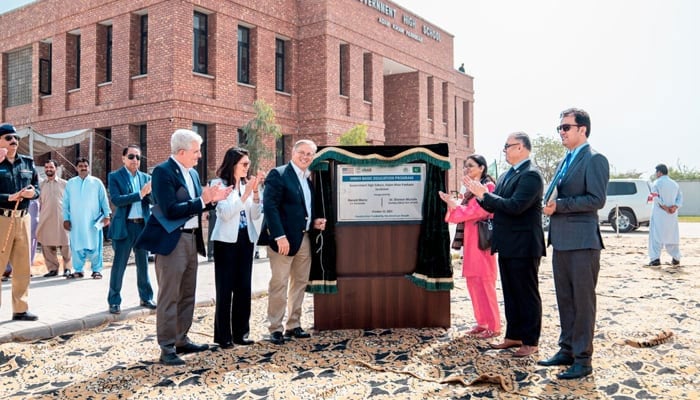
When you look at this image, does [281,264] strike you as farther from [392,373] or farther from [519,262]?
[519,262]

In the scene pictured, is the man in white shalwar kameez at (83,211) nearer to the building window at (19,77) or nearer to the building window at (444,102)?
the building window at (19,77)

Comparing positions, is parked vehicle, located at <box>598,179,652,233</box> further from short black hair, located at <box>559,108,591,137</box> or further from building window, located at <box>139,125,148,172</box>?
short black hair, located at <box>559,108,591,137</box>

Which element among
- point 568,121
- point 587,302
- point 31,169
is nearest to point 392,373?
point 587,302

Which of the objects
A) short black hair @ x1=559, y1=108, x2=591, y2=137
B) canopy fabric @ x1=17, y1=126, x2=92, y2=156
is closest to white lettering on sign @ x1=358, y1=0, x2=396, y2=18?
canopy fabric @ x1=17, y1=126, x2=92, y2=156

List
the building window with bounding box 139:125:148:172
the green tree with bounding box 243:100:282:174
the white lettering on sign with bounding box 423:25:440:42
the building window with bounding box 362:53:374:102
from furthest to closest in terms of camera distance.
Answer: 1. the white lettering on sign with bounding box 423:25:440:42
2. the building window with bounding box 362:53:374:102
3. the green tree with bounding box 243:100:282:174
4. the building window with bounding box 139:125:148:172

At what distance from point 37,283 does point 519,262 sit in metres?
7.35

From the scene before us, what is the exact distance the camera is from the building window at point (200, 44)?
19.0m

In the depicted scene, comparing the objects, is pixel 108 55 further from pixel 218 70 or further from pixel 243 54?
pixel 243 54

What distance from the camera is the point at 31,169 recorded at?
6.00 m

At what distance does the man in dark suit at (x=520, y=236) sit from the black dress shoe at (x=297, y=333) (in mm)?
1859

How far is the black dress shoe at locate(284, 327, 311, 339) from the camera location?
5.45 meters

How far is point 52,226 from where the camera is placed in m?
9.54

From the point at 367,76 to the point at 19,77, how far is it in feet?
50.4

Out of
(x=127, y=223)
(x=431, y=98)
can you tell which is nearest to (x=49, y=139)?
(x=127, y=223)
